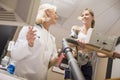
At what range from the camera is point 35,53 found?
215 cm

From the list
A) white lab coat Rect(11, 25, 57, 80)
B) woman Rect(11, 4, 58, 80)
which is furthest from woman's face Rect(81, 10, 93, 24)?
white lab coat Rect(11, 25, 57, 80)

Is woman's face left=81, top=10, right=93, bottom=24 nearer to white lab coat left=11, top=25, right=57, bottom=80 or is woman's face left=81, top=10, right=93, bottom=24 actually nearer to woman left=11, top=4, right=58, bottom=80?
woman left=11, top=4, right=58, bottom=80

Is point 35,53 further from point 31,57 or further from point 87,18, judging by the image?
point 87,18

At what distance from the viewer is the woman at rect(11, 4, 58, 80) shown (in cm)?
206

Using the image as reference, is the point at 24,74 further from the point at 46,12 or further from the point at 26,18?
the point at 26,18

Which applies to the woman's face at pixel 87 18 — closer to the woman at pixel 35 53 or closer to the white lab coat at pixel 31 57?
the woman at pixel 35 53

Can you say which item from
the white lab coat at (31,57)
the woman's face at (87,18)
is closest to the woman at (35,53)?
the white lab coat at (31,57)

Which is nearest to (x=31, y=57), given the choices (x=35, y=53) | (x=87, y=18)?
(x=35, y=53)

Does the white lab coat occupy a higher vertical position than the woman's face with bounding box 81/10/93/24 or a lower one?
Result: lower

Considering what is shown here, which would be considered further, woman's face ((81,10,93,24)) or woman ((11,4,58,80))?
woman's face ((81,10,93,24))

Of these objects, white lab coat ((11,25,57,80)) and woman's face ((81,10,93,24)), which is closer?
white lab coat ((11,25,57,80))

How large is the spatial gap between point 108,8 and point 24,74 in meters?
2.49

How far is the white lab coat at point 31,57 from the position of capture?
2.06 meters

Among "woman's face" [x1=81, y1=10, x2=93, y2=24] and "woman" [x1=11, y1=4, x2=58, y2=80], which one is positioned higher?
"woman's face" [x1=81, y1=10, x2=93, y2=24]
